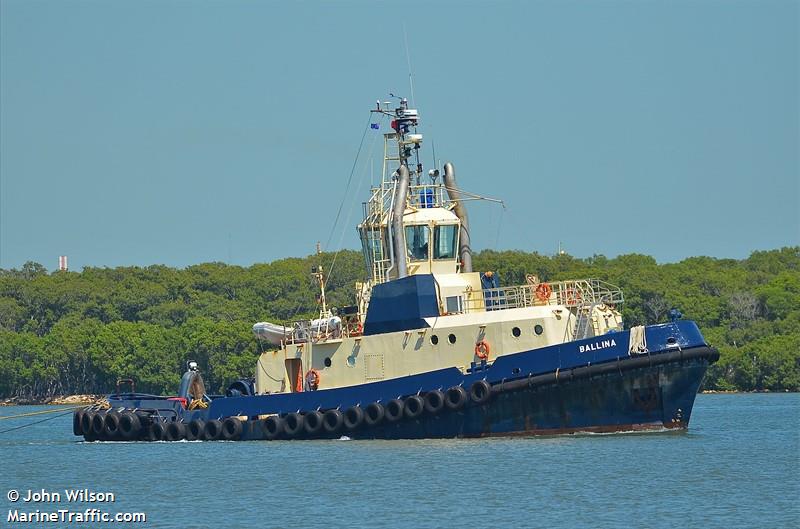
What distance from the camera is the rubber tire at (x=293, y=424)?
34.4 metres

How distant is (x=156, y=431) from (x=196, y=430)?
4.35 ft

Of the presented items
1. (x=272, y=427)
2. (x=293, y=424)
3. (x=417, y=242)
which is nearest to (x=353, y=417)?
(x=293, y=424)

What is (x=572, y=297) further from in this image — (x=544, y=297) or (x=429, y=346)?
(x=429, y=346)

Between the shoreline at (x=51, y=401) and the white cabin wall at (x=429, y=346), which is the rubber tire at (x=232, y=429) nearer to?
the white cabin wall at (x=429, y=346)

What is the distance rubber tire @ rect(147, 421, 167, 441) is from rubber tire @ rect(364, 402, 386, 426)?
5668 millimetres

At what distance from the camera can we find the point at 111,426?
37.6m

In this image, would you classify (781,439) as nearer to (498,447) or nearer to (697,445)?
(697,445)

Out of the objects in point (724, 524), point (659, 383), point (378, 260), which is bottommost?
point (724, 524)

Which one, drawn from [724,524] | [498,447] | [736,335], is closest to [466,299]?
[498,447]

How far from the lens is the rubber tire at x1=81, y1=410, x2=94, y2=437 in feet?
125

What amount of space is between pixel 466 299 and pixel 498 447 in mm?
3740

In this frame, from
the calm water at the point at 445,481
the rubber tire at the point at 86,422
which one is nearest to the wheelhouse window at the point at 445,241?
the calm water at the point at 445,481

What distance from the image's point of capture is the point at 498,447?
31.4 meters

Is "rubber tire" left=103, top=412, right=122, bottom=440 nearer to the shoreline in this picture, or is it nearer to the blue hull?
the blue hull
